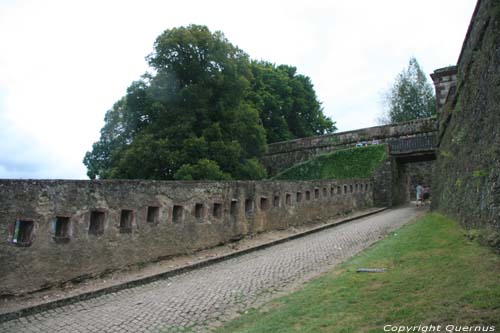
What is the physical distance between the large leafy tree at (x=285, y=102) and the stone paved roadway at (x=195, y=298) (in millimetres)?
24971

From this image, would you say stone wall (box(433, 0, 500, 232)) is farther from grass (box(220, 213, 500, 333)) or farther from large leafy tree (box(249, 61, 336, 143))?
large leafy tree (box(249, 61, 336, 143))

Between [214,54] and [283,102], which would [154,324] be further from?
[283,102]

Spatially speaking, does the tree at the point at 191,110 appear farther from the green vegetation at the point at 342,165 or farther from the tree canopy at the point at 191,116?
the green vegetation at the point at 342,165

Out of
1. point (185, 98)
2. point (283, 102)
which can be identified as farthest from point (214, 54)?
point (283, 102)

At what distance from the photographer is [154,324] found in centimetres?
A: 492

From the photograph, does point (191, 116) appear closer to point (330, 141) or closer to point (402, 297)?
point (330, 141)

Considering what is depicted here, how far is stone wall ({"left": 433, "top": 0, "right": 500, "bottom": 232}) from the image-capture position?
5578 millimetres

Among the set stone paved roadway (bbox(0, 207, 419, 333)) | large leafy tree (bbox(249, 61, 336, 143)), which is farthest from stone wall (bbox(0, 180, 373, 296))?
large leafy tree (bbox(249, 61, 336, 143))

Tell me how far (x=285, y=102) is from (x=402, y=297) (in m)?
32.1

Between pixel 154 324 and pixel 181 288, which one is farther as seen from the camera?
pixel 181 288

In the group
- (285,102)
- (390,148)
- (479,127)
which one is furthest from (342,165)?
(479,127)

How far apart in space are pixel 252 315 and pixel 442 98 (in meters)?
14.5

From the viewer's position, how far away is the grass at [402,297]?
3.42 m

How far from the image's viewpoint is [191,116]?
64.9 ft
